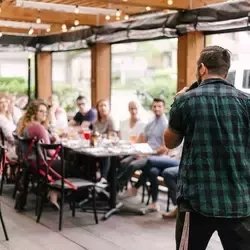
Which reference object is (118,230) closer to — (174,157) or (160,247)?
(160,247)

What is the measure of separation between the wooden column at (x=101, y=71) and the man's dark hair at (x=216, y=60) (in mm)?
7399

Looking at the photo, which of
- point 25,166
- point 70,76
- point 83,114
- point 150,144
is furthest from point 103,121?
point 70,76

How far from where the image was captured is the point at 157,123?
22.0 ft

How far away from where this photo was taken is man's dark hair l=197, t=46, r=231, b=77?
2.40 meters

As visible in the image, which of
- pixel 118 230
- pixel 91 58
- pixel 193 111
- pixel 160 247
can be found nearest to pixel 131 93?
pixel 91 58

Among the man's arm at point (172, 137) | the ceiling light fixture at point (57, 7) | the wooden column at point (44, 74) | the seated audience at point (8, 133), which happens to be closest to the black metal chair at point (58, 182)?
the seated audience at point (8, 133)

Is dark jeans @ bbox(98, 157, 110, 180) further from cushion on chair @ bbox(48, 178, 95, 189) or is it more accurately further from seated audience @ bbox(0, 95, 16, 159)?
seated audience @ bbox(0, 95, 16, 159)

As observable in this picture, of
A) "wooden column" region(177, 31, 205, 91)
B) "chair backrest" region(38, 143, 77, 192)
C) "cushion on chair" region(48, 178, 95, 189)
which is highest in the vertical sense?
"wooden column" region(177, 31, 205, 91)

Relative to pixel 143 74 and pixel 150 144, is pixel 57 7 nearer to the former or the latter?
pixel 143 74

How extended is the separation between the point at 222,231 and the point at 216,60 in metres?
0.79

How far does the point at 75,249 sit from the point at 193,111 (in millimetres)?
2777

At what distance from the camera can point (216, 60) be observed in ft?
7.92

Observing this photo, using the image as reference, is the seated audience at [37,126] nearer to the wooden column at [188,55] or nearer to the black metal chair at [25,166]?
the black metal chair at [25,166]

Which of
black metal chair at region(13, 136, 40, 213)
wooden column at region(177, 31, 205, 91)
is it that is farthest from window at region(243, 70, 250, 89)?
black metal chair at region(13, 136, 40, 213)
